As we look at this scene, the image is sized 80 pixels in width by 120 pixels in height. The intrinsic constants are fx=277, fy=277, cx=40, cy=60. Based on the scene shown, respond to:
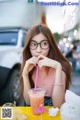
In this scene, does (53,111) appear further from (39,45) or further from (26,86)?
(39,45)

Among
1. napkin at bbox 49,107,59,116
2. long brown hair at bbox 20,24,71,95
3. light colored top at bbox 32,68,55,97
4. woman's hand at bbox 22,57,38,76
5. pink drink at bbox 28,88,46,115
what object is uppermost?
long brown hair at bbox 20,24,71,95

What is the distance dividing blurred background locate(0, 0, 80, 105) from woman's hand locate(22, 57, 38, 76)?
169mm

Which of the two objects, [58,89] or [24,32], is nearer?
[58,89]

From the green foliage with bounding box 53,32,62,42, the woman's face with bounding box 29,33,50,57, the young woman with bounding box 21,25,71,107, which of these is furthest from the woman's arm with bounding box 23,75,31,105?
the green foliage with bounding box 53,32,62,42

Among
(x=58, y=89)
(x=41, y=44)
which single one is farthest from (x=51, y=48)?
(x=58, y=89)

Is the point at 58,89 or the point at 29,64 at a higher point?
the point at 29,64

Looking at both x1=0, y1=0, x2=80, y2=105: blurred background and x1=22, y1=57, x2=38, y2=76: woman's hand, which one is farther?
x1=0, y1=0, x2=80, y2=105: blurred background

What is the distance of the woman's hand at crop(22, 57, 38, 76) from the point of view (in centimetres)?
117

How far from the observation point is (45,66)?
121 cm

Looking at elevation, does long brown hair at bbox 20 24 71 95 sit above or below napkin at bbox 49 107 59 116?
above

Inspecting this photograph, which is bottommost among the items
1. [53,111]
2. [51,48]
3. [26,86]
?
[53,111]

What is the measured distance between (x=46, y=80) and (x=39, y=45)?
170 millimetres

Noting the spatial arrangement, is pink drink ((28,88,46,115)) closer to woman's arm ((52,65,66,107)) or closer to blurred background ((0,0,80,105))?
woman's arm ((52,65,66,107))

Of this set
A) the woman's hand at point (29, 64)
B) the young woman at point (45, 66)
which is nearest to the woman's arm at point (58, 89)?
the young woman at point (45, 66)
